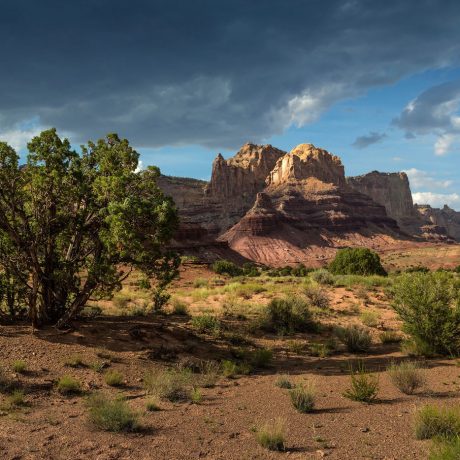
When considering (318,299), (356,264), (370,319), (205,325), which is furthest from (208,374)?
(356,264)

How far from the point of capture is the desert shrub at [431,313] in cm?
1538

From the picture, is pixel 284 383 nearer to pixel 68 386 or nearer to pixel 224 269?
pixel 68 386

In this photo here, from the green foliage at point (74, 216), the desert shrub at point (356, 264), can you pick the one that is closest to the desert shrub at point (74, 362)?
the green foliage at point (74, 216)

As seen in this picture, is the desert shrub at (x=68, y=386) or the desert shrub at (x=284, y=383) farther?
the desert shrub at (x=284, y=383)

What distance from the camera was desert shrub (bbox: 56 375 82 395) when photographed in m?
10.9

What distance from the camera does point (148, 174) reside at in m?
14.2

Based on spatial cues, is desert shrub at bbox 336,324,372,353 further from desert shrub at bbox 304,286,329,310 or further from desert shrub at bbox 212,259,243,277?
desert shrub at bbox 212,259,243,277

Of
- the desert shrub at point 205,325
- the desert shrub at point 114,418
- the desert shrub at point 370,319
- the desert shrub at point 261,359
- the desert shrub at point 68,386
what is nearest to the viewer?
the desert shrub at point 114,418

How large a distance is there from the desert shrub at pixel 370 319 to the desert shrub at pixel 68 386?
15.5 metres

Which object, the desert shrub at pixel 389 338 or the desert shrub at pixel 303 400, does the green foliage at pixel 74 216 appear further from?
the desert shrub at pixel 389 338

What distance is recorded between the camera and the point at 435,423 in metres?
8.00

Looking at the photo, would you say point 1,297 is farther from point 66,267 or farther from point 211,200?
point 211,200

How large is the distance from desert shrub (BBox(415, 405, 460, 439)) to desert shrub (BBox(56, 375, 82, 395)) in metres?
8.06

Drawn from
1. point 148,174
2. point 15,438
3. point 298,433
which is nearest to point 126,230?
point 148,174
